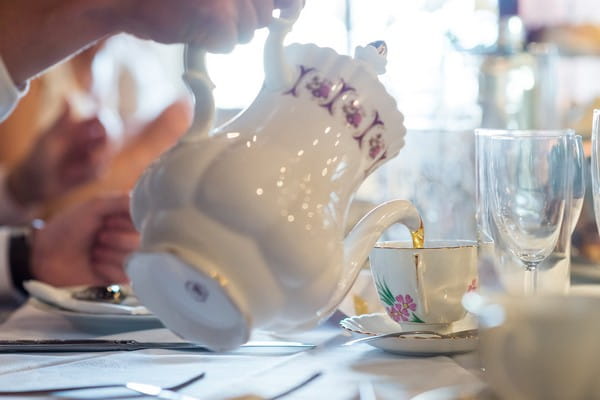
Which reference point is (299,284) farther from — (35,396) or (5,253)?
(5,253)

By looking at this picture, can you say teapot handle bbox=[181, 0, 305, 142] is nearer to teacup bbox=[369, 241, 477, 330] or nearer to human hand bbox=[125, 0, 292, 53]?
human hand bbox=[125, 0, 292, 53]

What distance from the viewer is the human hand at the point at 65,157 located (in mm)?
1501

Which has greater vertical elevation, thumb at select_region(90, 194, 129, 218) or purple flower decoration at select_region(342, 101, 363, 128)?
purple flower decoration at select_region(342, 101, 363, 128)

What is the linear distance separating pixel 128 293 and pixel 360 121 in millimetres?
391

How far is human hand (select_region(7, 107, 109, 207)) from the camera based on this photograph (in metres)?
1.50

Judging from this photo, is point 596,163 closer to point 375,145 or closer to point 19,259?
point 375,145

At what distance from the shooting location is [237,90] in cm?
320

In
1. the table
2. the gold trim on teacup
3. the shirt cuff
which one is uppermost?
the shirt cuff

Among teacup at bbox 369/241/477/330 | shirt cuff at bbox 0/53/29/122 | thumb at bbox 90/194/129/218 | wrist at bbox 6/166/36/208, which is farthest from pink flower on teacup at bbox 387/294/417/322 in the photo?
wrist at bbox 6/166/36/208

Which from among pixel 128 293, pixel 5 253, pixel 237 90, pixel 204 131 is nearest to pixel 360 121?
pixel 204 131

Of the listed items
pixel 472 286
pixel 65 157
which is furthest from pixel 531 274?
pixel 65 157

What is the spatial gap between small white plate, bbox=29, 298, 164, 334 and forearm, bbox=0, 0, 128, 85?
0.21 metres

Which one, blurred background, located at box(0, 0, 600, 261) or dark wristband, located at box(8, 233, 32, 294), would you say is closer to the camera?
dark wristband, located at box(8, 233, 32, 294)

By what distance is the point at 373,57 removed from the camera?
58cm
